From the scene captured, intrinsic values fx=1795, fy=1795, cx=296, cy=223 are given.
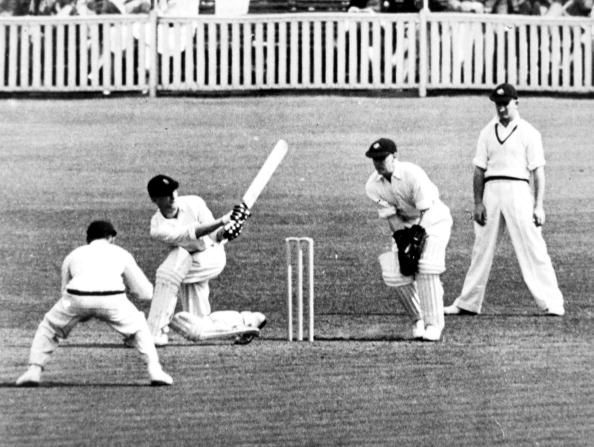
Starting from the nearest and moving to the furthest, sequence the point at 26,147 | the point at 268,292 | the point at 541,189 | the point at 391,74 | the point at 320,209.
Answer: the point at 541,189 → the point at 268,292 → the point at 320,209 → the point at 26,147 → the point at 391,74

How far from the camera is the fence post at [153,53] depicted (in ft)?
93.1

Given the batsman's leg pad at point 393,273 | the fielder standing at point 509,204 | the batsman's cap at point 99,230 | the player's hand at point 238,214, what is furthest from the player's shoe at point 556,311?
the batsman's cap at point 99,230

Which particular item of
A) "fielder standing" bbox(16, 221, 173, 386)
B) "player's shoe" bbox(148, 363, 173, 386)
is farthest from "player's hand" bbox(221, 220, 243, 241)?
"player's shoe" bbox(148, 363, 173, 386)

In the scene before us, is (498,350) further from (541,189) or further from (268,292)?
(268,292)

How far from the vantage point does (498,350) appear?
14.6 meters

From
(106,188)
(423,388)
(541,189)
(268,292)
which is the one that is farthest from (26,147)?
(423,388)

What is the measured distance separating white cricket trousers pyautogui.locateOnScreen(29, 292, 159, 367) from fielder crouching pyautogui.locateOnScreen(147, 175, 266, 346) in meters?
1.79

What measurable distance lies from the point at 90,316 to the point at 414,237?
3.47 m

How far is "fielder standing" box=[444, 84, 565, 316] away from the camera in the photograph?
649 inches

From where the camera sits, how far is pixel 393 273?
15555 mm

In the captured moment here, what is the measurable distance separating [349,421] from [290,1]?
19.1m

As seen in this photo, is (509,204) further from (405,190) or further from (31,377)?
(31,377)

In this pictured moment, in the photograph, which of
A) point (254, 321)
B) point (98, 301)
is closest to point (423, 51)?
point (254, 321)

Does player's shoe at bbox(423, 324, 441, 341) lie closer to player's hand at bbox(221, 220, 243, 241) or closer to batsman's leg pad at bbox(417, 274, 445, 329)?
batsman's leg pad at bbox(417, 274, 445, 329)
